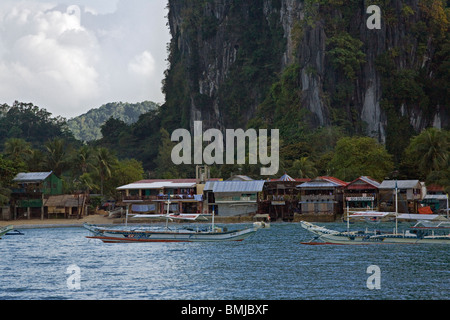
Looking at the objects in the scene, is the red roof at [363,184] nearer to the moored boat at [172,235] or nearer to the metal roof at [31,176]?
the moored boat at [172,235]

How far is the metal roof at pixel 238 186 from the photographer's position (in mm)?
103625

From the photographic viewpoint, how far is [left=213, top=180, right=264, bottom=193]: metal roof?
340 feet

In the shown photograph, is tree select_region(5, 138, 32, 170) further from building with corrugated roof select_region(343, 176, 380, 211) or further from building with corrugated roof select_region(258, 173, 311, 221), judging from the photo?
building with corrugated roof select_region(343, 176, 380, 211)

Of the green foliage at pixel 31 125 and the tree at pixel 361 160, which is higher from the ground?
the green foliage at pixel 31 125

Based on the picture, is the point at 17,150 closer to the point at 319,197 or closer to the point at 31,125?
the point at 319,197

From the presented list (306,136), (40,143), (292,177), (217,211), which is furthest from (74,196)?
(40,143)

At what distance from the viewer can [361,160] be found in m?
109

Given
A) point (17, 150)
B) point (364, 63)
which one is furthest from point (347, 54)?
point (17, 150)

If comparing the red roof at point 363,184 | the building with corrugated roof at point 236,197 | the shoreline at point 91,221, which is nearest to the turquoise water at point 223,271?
the shoreline at point 91,221

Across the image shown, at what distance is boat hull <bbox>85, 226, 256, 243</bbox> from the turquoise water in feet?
3.15

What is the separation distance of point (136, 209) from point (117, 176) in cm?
1339

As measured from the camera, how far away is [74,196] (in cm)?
10538

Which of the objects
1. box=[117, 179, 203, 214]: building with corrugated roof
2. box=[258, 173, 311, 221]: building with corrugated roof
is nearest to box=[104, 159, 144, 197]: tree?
box=[117, 179, 203, 214]: building with corrugated roof

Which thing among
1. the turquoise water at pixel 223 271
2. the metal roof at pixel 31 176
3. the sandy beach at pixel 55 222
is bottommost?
the turquoise water at pixel 223 271
